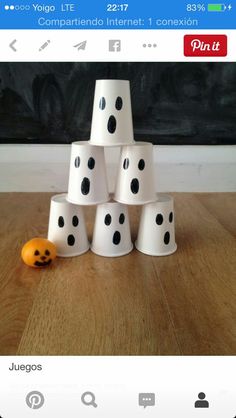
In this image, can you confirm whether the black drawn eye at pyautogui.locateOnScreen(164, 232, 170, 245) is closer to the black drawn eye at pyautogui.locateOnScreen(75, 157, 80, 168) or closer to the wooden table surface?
the wooden table surface

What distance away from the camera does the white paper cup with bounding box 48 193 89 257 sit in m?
0.62

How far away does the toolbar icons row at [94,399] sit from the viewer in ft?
0.97

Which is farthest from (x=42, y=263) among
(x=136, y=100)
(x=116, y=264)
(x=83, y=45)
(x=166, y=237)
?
(x=136, y=100)

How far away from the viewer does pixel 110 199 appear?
0.64 meters

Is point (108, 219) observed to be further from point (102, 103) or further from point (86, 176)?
point (102, 103)

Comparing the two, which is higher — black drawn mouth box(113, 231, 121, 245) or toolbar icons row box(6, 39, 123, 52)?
toolbar icons row box(6, 39, 123, 52)

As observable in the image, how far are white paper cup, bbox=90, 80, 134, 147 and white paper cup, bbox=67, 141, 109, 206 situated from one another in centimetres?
2

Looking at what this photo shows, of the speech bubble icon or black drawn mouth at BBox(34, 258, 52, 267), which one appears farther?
black drawn mouth at BBox(34, 258, 52, 267)
